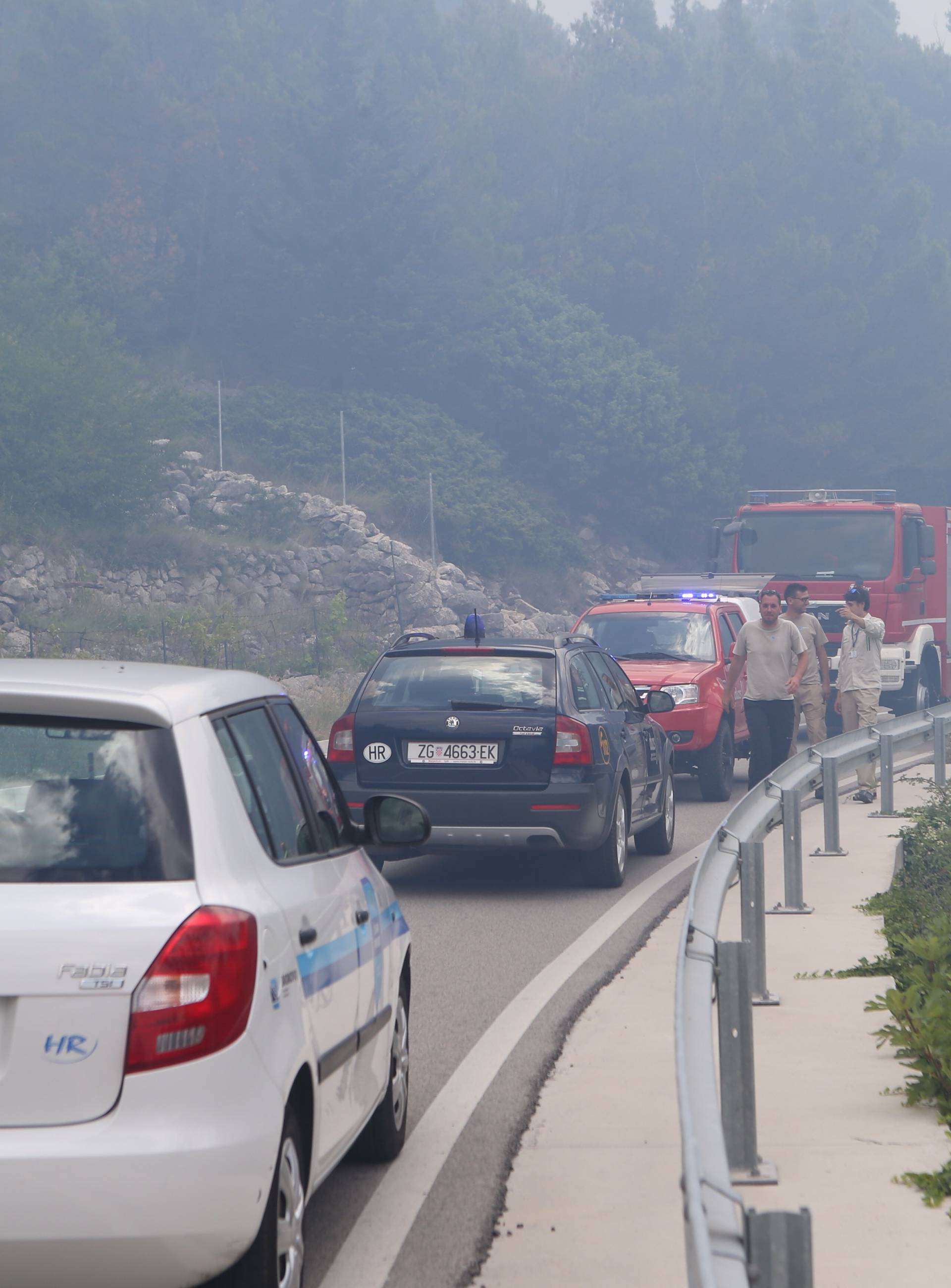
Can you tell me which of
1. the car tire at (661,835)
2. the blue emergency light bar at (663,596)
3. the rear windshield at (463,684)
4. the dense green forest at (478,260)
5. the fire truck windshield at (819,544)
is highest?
the dense green forest at (478,260)

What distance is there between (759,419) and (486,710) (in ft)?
219

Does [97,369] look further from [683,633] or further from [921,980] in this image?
[921,980]

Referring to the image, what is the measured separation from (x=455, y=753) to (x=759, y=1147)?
18.3 feet

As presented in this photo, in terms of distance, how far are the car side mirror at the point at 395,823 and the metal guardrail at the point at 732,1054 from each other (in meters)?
0.87

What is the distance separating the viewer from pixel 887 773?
13.4 m

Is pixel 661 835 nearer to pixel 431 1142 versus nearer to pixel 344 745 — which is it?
pixel 344 745

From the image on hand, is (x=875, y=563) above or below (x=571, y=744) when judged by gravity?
above

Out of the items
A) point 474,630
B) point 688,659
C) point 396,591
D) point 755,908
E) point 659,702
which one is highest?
point 396,591

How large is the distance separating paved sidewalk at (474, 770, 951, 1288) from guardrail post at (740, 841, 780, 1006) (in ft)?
0.33

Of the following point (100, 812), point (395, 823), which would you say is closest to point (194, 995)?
point (100, 812)

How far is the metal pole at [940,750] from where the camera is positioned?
574 inches

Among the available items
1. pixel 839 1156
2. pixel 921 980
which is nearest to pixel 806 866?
pixel 921 980

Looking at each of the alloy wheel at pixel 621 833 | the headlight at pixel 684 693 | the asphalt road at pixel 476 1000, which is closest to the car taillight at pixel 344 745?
the asphalt road at pixel 476 1000

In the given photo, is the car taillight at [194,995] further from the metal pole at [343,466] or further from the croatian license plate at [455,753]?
the metal pole at [343,466]
